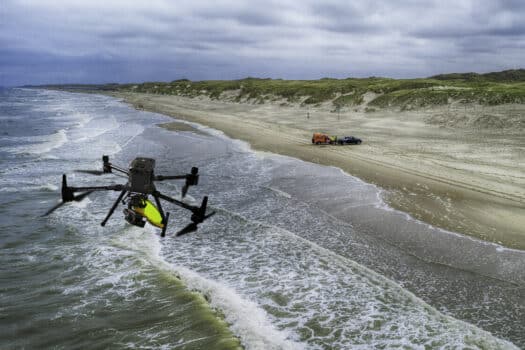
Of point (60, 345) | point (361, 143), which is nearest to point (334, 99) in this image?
point (361, 143)

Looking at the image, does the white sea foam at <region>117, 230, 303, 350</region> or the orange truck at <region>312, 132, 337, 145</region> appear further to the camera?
the orange truck at <region>312, 132, 337, 145</region>

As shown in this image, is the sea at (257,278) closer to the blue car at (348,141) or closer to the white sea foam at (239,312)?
the white sea foam at (239,312)

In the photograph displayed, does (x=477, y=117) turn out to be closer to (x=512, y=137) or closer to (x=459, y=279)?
(x=512, y=137)

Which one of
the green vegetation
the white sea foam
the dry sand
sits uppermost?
the green vegetation

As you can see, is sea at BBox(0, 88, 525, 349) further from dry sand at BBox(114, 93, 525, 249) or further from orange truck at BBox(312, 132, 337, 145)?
orange truck at BBox(312, 132, 337, 145)

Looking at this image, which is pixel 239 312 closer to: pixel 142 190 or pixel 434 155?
pixel 142 190

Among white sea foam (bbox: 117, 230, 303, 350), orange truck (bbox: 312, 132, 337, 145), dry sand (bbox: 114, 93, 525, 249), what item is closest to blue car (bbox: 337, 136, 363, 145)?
orange truck (bbox: 312, 132, 337, 145)

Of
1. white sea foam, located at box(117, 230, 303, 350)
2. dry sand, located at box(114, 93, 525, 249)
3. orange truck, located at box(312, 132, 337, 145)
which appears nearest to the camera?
white sea foam, located at box(117, 230, 303, 350)

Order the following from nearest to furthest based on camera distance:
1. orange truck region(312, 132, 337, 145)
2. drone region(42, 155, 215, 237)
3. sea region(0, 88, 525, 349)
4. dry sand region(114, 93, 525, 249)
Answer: drone region(42, 155, 215, 237) < sea region(0, 88, 525, 349) < dry sand region(114, 93, 525, 249) < orange truck region(312, 132, 337, 145)

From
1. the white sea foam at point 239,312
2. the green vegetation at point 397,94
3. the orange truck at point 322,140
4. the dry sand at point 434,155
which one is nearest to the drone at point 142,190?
the white sea foam at point 239,312
